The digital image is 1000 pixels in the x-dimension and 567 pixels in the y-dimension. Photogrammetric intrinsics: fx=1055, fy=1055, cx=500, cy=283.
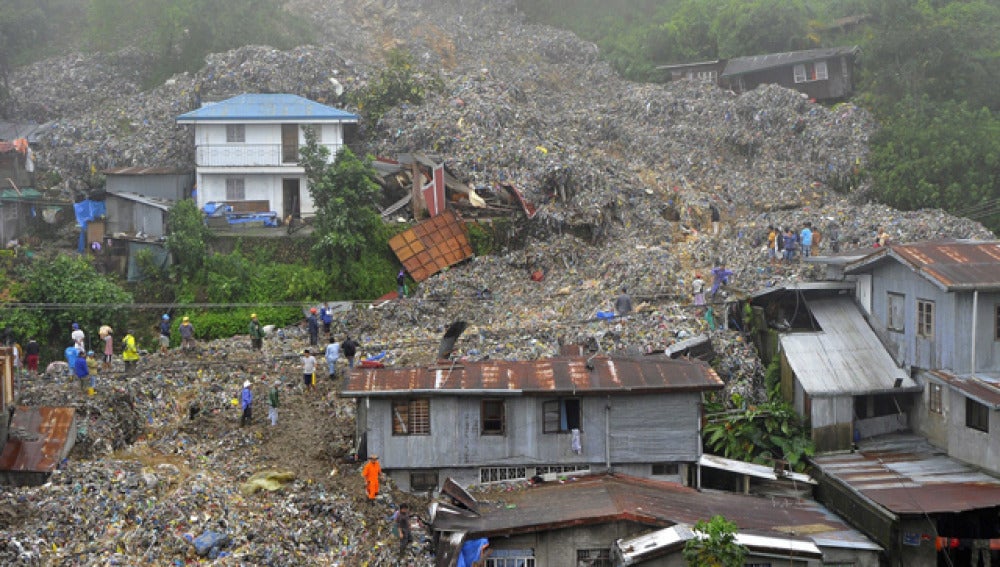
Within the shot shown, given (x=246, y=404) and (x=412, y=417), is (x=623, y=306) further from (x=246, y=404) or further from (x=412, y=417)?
(x=246, y=404)

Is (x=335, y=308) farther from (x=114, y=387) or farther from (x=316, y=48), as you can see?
(x=316, y=48)

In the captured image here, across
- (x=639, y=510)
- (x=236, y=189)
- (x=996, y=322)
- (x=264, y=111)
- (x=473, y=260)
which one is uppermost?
(x=264, y=111)

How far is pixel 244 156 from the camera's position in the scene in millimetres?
35094

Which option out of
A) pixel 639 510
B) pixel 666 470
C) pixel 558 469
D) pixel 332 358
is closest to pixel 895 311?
pixel 666 470

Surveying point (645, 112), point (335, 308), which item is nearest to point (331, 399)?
point (335, 308)

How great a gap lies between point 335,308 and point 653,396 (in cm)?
1243

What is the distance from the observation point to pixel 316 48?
44.1 meters

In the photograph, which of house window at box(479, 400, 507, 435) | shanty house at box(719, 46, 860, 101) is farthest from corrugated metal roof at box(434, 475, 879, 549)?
shanty house at box(719, 46, 860, 101)

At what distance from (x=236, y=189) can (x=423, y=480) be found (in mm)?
18492

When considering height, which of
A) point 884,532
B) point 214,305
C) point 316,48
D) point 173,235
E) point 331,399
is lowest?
point 884,532

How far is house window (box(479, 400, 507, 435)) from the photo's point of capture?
779 inches

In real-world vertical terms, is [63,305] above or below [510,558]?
above

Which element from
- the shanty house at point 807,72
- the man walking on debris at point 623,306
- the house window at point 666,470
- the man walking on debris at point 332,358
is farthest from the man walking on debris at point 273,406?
the shanty house at point 807,72

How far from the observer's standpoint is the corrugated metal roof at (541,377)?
64.1ft
